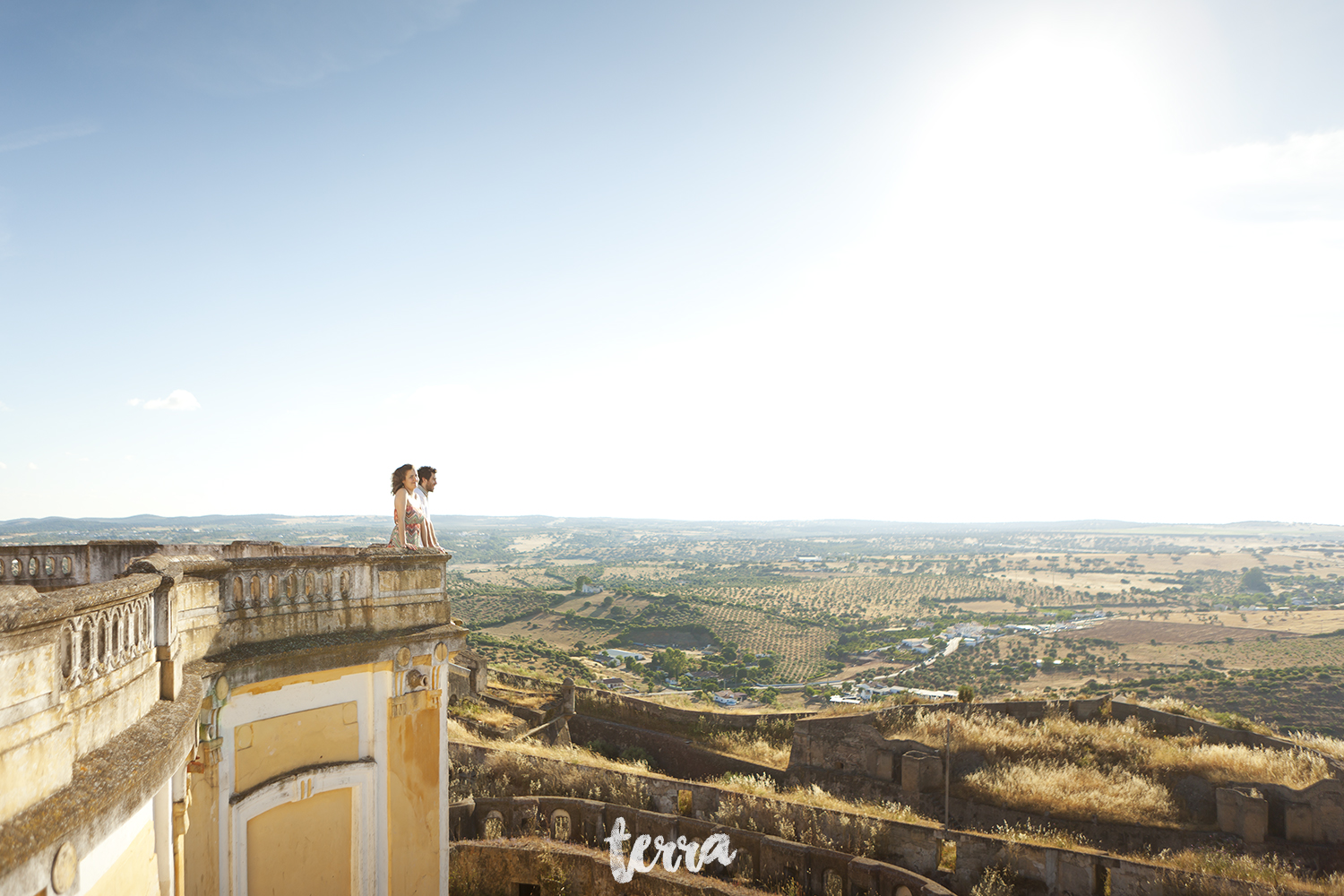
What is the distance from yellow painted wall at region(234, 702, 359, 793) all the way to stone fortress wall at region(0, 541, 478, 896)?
15mm

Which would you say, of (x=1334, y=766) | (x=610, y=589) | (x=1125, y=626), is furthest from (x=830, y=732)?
(x=610, y=589)

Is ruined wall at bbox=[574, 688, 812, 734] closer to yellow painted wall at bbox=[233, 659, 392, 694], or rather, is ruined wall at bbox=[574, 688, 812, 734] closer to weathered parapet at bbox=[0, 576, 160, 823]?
yellow painted wall at bbox=[233, 659, 392, 694]

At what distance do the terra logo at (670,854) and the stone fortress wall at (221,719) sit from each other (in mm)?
4062

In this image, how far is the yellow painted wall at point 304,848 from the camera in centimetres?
628

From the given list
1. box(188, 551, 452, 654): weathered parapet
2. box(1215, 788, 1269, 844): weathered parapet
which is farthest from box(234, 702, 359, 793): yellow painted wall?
box(1215, 788, 1269, 844): weathered parapet

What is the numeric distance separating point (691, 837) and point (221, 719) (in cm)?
810

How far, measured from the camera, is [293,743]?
6668mm

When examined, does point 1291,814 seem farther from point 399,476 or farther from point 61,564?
point 61,564

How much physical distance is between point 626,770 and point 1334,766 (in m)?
12.0

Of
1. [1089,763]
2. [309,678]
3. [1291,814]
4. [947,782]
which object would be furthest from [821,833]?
[309,678]

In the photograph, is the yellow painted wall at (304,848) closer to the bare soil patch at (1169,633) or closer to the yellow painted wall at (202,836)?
the yellow painted wall at (202,836)

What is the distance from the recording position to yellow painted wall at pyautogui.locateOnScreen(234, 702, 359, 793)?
618cm

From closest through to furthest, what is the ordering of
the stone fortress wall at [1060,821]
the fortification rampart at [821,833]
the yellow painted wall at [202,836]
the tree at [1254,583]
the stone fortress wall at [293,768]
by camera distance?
the stone fortress wall at [293,768], the yellow painted wall at [202,836], the fortification rampart at [821,833], the stone fortress wall at [1060,821], the tree at [1254,583]

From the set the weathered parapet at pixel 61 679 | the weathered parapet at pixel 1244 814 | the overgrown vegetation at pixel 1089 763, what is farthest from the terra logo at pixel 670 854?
the weathered parapet at pixel 61 679
